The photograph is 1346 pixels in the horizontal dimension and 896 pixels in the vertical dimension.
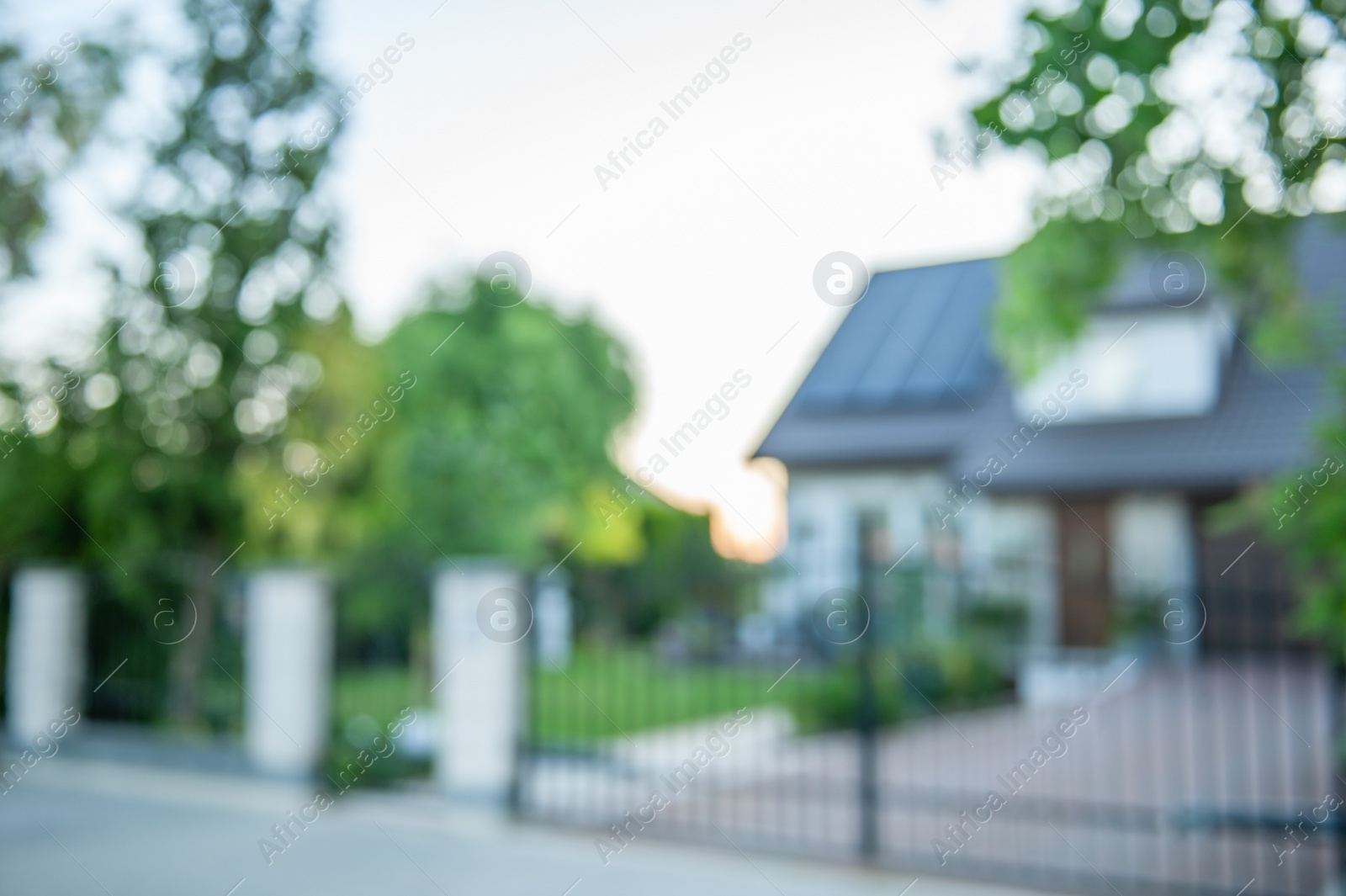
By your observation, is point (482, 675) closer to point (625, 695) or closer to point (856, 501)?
point (625, 695)

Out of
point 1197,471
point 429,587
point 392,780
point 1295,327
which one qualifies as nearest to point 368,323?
point 429,587

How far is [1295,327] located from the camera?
16.2 ft

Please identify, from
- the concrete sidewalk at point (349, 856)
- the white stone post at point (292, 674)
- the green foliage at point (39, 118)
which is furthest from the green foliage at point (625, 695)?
the green foliage at point (39, 118)

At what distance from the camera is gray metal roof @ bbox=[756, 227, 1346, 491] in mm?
13898

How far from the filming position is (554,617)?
22.4 feet

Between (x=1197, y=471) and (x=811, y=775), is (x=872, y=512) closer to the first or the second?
(x=1197, y=471)

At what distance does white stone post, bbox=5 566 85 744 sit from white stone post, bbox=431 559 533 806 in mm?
4156

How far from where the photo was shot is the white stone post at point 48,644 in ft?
29.4

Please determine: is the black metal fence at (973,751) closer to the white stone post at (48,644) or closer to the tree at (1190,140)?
the tree at (1190,140)

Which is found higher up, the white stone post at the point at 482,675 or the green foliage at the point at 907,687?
the white stone post at the point at 482,675

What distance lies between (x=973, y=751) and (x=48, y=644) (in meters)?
7.98

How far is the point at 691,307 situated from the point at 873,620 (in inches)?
121

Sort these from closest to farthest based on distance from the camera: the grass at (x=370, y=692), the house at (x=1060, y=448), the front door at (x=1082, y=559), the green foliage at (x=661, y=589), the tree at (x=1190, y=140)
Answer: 1. the tree at (x=1190, y=140)
2. the green foliage at (x=661, y=589)
3. the grass at (x=370, y=692)
4. the house at (x=1060, y=448)
5. the front door at (x=1082, y=559)

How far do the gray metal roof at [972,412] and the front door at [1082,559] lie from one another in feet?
3.32
